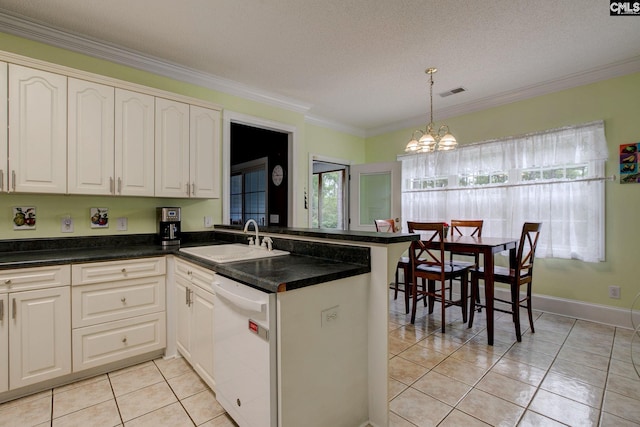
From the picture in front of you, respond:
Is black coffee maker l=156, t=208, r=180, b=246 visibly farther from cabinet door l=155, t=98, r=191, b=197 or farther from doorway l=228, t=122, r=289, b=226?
doorway l=228, t=122, r=289, b=226

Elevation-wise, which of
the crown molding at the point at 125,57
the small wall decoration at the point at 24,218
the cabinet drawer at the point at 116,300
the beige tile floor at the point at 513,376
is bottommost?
the beige tile floor at the point at 513,376

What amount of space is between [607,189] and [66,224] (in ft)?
16.8

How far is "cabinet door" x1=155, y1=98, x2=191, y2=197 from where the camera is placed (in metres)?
2.60

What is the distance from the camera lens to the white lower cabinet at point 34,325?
71.0 inches

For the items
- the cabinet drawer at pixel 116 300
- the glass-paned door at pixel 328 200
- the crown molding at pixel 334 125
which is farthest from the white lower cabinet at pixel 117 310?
the glass-paned door at pixel 328 200

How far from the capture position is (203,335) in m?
1.95

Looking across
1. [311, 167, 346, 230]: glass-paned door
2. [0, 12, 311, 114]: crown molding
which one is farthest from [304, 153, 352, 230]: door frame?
[0, 12, 311, 114]: crown molding

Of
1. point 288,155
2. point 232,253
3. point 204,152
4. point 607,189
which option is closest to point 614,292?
point 607,189

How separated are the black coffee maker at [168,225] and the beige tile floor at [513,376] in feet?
7.29

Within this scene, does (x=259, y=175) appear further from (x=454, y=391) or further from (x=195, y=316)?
(x=454, y=391)

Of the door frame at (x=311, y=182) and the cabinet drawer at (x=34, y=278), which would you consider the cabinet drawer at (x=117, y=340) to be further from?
the door frame at (x=311, y=182)

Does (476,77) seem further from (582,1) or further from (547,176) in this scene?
(547,176)

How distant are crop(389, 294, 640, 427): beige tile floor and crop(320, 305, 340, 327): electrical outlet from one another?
2.44 feet

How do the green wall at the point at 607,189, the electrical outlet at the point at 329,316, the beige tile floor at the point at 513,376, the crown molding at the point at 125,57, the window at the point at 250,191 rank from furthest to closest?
1. the window at the point at 250,191
2. the green wall at the point at 607,189
3. the crown molding at the point at 125,57
4. the beige tile floor at the point at 513,376
5. the electrical outlet at the point at 329,316
